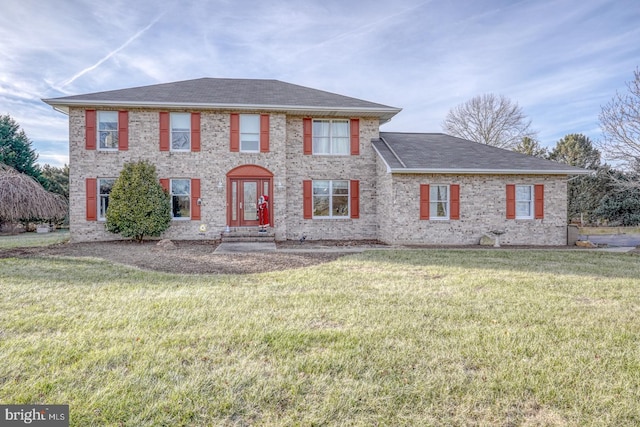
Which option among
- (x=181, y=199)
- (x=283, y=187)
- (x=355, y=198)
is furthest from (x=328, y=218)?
(x=181, y=199)

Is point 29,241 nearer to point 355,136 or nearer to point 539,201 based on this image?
point 355,136

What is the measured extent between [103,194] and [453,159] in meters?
14.2

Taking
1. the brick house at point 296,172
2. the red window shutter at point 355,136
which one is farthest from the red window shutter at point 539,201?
the red window shutter at point 355,136

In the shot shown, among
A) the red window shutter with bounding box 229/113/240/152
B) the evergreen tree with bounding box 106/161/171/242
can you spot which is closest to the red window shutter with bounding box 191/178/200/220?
the evergreen tree with bounding box 106/161/171/242

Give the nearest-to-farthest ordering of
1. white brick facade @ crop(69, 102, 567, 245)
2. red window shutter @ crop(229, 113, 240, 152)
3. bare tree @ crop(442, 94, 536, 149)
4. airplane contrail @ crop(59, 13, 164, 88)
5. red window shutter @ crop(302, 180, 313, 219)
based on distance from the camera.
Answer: airplane contrail @ crop(59, 13, 164, 88), white brick facade @ crop(69, 102, 567, 245), red window shutter @ crop(229, 113, 240, 152), red window shutter @ crop(302, 180, 313, 219), bare tree @ crop(442, 94, 536, 149)

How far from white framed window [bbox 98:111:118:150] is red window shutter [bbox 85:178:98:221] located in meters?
1.42

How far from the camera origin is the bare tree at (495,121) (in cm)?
2759

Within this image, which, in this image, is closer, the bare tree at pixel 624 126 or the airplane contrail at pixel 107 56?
the airplane contrail at pixel 107 56

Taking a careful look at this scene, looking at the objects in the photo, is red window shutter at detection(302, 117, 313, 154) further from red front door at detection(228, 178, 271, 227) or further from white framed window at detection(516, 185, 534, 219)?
white framed window at detection(516, 185, 534, 219)

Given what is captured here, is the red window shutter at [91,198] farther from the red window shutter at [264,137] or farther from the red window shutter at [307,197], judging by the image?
the red window shutter at [307,197]

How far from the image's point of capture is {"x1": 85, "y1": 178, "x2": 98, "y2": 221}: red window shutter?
13609 mm

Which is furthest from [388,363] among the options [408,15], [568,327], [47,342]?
[408,15]

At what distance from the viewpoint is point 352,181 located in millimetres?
14852

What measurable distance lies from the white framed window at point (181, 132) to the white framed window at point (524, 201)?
531 inches
